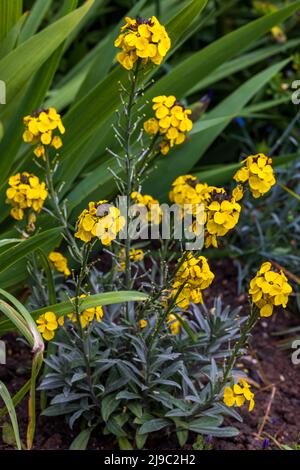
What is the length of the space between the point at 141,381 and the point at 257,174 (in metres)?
0.68

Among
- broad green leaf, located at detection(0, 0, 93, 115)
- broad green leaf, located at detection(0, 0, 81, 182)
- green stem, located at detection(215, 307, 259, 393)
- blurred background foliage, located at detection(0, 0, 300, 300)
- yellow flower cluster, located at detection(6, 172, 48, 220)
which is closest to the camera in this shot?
green stem, located at detection(215, 307, 259, 393)

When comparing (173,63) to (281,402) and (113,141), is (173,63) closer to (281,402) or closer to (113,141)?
(113,141)

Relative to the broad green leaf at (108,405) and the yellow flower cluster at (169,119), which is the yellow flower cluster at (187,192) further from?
the broad green leaf at (108,405)

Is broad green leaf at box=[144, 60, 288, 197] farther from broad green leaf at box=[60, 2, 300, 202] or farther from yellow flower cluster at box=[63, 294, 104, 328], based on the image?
yellow flower cluster at box=[63, 294, 104, 328]

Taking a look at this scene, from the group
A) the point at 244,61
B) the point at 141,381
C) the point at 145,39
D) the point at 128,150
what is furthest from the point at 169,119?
the point at 244,61

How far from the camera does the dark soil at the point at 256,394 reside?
2258 mm

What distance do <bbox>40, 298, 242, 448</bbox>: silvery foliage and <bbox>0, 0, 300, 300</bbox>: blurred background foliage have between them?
12.6 inches

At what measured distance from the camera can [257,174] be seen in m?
1.82

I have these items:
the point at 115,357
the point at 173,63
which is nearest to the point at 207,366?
the point at 115,357

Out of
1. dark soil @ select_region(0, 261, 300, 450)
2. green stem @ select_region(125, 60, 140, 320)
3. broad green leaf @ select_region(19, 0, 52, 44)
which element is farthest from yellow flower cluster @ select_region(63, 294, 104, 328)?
broad green leaf @ select_region(19, 0, 52, 44)

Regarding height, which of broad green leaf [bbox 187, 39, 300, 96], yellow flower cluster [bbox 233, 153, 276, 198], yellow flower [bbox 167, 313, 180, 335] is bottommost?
yellow flower [bbox 167, 313, 180, 335]

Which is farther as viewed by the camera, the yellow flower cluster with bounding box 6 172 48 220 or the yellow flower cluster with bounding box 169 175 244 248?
the yellow flower cluster with bounding box 6 172 48 220

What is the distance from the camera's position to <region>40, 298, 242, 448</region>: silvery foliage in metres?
2.08
